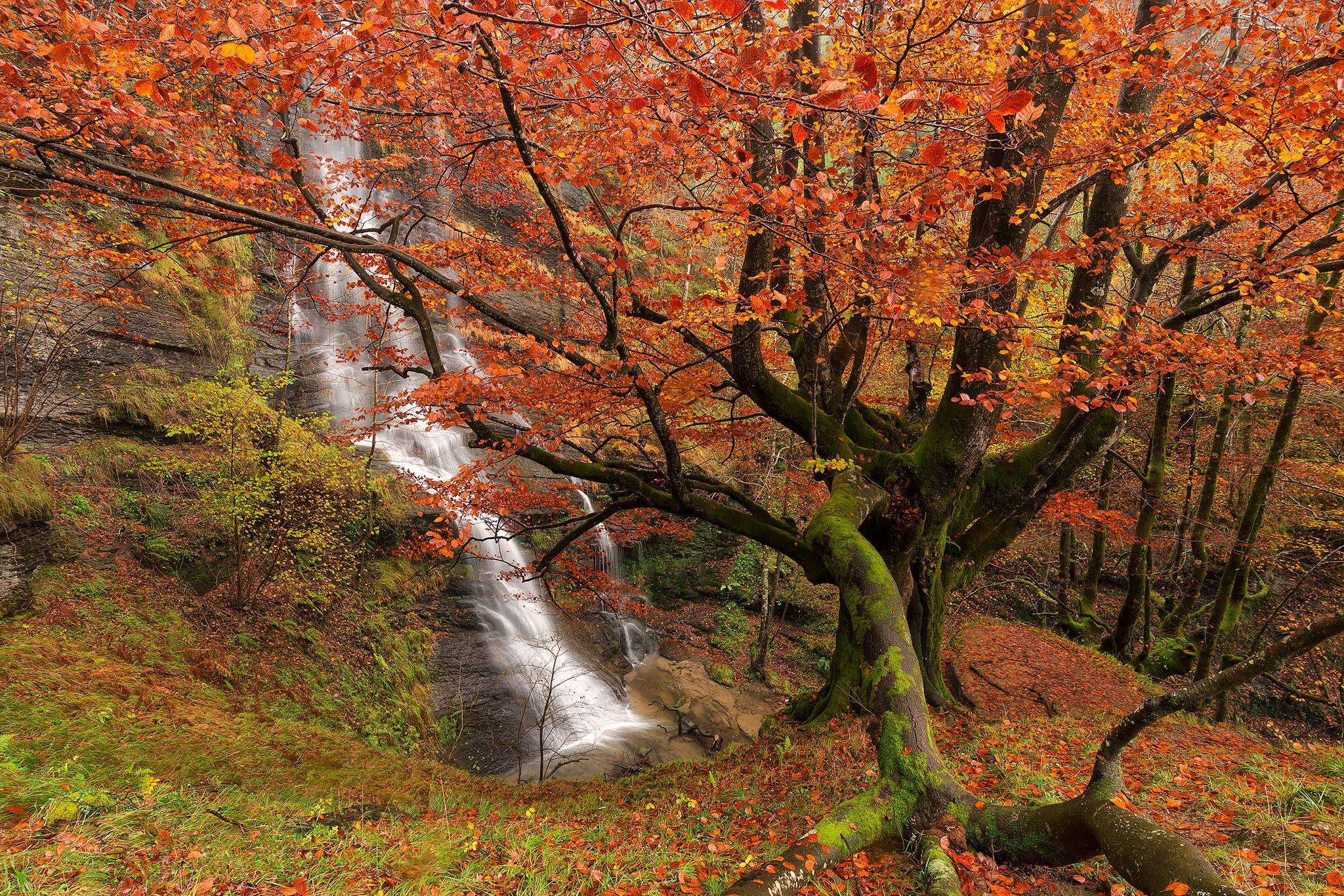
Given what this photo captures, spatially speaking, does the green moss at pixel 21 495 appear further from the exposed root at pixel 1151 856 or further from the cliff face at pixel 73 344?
the exposed root at pixel 1151 856

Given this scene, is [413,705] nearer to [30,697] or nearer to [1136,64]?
[30,697]

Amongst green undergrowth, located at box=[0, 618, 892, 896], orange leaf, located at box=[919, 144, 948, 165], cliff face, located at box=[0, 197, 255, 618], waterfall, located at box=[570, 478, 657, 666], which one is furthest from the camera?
waterfall, located at box=[570, 478, 657, 666]

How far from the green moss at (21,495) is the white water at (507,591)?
3.84m

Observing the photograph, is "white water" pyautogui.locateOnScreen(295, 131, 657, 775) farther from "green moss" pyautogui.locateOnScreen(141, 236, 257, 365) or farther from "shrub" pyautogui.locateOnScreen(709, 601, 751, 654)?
"shrub" pyautogui.locateOnScreen(709, 601, 751, 654)

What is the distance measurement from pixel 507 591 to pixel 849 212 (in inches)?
422

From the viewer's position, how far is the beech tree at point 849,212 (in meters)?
3.00

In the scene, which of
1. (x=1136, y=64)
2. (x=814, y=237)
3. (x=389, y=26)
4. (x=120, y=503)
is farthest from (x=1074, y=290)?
(x=120, y=503)

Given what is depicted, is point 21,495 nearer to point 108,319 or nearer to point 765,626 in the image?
point 108,319

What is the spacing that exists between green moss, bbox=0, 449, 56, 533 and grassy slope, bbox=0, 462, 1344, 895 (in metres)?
0.84

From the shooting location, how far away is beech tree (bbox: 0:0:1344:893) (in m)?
3.00

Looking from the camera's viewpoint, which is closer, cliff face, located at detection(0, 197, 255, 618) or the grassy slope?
the grassy slope

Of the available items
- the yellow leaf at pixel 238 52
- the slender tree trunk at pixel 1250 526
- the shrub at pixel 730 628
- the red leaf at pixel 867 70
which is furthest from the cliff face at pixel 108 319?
the slender tree trunk at pixel 1250 526

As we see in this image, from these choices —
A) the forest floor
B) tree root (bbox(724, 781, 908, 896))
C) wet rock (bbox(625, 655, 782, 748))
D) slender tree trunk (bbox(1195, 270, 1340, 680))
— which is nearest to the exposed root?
the forest floor

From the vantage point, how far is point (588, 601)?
13.1 m
